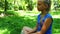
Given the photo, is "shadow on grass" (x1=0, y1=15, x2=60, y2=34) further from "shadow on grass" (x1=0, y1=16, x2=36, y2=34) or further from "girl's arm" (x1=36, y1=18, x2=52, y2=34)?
"girl's arm" (x1=36, y1=18, x2=52, y2=34)

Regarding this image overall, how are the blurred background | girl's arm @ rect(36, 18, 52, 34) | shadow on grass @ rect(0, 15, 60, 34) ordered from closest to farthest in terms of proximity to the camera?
girl's arm @ rect(36, 18, 52, 34) → shadow on grass @ rect(0, 15, 60, 34) → the blurred background

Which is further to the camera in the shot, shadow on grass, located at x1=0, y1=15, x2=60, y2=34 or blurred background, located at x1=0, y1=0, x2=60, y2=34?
blurred background, located at x1=0, y1=0, x2=60, y2=34

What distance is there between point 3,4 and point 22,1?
9.16ft

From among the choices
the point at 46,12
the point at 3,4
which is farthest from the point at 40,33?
the point at 3,4

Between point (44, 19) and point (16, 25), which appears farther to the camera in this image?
point (16, 25)

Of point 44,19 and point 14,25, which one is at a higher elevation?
point 44,19

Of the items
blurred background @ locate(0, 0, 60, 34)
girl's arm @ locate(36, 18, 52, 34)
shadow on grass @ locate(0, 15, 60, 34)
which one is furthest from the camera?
blurred background @ locate(0, 0, 60, 34)

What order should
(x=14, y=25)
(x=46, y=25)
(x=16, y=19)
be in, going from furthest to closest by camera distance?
(x=16, y=19), (x=14, y=25), (x=46, y=25)

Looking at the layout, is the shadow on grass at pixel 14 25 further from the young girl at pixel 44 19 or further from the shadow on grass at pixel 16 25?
the young girl at pixel 44 19

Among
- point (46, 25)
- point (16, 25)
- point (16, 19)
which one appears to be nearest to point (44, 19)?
point (46, 25)

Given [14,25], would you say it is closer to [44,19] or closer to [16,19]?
[16,19]

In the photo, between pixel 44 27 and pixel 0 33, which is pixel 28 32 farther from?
pixel 0 33

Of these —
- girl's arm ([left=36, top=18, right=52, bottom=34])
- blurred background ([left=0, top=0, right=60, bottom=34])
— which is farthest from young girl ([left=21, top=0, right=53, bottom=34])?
blurred background ([left=0, top=0, right=60, bottom=34])

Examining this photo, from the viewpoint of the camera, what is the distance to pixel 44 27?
2729 millimetres
